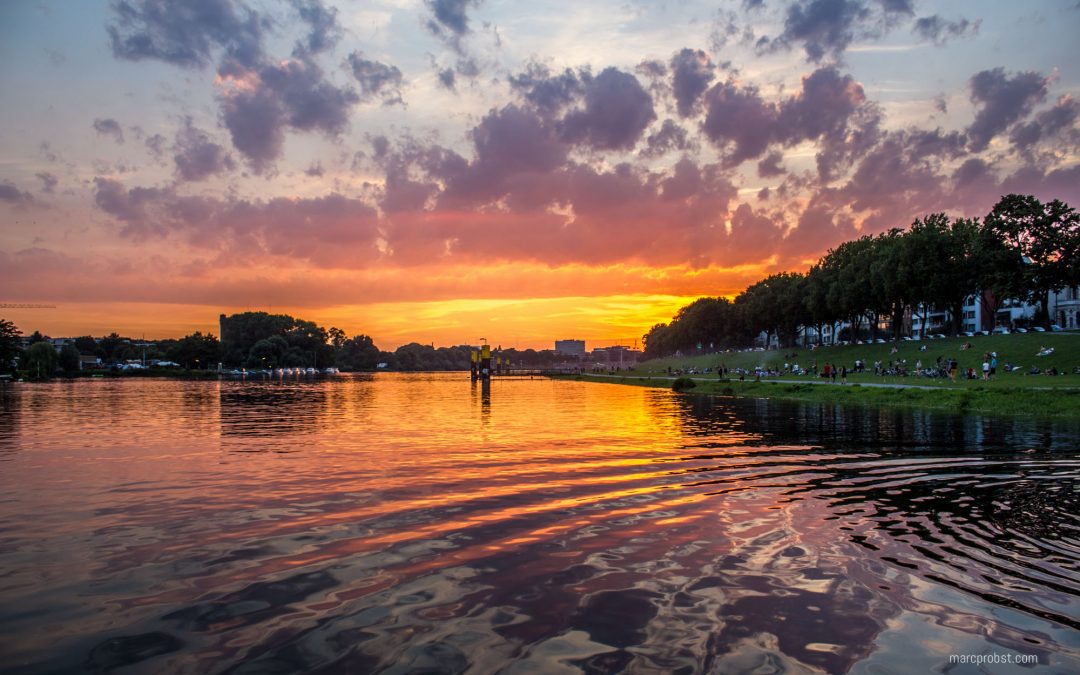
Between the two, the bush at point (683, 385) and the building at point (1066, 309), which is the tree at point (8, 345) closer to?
the bush at point (683, 385)

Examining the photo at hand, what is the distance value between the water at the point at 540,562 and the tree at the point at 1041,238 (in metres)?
68.4

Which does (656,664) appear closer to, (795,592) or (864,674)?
(864,674)

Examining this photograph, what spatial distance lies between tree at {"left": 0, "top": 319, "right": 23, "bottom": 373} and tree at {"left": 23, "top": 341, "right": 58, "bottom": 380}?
14.6 feet

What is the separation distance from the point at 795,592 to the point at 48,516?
15322 millimetres

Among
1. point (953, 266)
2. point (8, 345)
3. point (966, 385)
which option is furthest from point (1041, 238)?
point (8, 345)

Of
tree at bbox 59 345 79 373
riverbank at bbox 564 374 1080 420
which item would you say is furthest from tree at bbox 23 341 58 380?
riverbank at bbox 564 374 1080 420

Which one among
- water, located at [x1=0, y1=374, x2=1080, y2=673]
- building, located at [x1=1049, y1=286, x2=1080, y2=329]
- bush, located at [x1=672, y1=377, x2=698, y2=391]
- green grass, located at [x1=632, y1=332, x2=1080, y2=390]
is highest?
building, located at [x1=1049, y1=286, x2=1080, y2=329]

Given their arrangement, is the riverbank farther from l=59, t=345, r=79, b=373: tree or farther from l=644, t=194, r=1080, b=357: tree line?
l=59, t=345, r=79, b=373: tree

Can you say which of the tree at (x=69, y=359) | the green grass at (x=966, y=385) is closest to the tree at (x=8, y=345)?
the tree at (x=69, y=359)

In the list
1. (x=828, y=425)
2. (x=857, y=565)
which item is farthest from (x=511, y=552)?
(x=828, y=425)

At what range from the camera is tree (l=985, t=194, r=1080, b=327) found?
2992 inches

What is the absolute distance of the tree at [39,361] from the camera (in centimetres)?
13988

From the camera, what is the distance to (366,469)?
2077 cm

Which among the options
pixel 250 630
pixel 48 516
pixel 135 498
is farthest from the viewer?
pixel 135 498
